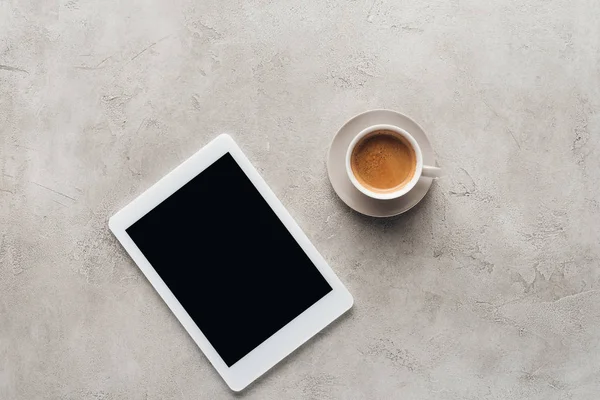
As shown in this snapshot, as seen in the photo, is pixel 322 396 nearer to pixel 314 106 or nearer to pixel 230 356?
pixel 230 356

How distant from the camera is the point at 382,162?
85 cm

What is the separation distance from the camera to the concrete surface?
0.90 m

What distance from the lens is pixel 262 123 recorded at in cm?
92

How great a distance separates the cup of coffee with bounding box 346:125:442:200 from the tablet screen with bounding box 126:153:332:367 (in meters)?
0.16

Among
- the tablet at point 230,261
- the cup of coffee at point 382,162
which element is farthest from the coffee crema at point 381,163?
the tablet at point 230,261

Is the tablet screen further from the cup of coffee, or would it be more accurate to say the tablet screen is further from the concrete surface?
the cup of coffee

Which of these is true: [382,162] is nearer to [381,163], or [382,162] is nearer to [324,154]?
[381,163]

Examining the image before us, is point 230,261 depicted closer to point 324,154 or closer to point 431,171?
point 324,154

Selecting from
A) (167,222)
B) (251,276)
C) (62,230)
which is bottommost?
(251,276)

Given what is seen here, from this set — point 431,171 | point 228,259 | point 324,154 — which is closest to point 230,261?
point 228,259

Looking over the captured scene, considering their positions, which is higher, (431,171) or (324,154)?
(324,154)

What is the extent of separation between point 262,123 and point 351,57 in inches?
7.1

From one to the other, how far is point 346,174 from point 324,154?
6 centimetres

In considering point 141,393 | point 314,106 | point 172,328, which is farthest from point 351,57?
point 141,393
